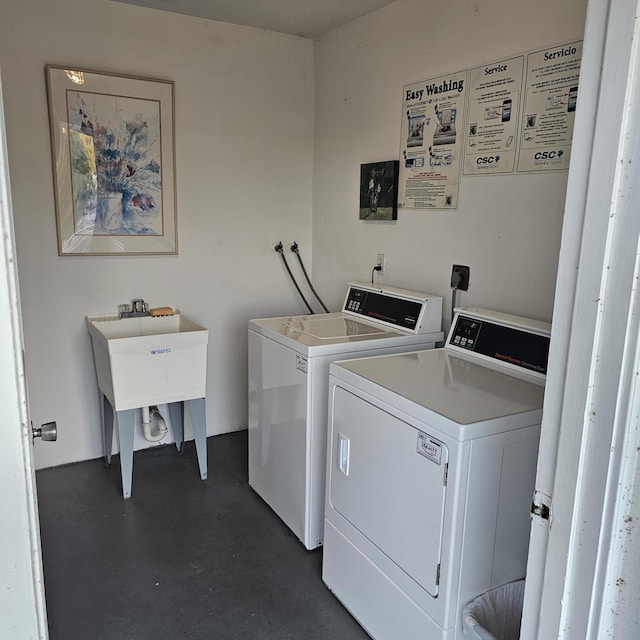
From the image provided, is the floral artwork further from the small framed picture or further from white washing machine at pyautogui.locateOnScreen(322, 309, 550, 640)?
white washing machine at pyautogui.locateOnScreen(322, 309, 550, 640)

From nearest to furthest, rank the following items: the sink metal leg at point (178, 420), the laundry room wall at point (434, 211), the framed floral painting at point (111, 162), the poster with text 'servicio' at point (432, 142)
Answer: the laundry room wall at point (434, 211)
the poster with text 'servicio' at point (432, 142)
the framed floral painting at point (111, 162)
the sink metal leg at point (178, 420)

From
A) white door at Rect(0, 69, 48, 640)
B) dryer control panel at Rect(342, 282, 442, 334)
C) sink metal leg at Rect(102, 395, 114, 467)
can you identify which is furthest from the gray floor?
white door at Rect(0, 69, 48, 640)

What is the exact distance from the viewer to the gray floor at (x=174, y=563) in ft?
6.49

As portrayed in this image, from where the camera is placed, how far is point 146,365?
2721 mm

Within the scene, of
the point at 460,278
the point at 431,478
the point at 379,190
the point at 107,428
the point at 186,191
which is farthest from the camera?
the point at 186,191

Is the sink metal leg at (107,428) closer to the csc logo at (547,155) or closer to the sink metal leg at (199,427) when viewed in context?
the sink metal leg at (199,427)

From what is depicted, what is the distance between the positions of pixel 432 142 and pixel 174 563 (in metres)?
2.18

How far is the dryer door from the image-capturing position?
1.59 metres

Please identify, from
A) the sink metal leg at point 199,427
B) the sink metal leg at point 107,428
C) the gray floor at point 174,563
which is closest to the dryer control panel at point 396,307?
the sink metal leg at point 199,427

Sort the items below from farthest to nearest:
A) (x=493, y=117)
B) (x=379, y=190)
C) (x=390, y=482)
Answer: (x=379, y=190) < (x=493, y=117) < (x=390, y=482)

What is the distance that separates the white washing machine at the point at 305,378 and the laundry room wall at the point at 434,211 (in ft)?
0.63

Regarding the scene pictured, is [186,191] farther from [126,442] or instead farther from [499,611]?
[499,611]

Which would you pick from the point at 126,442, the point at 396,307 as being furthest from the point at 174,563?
the point at 396,307

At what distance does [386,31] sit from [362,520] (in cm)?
234
